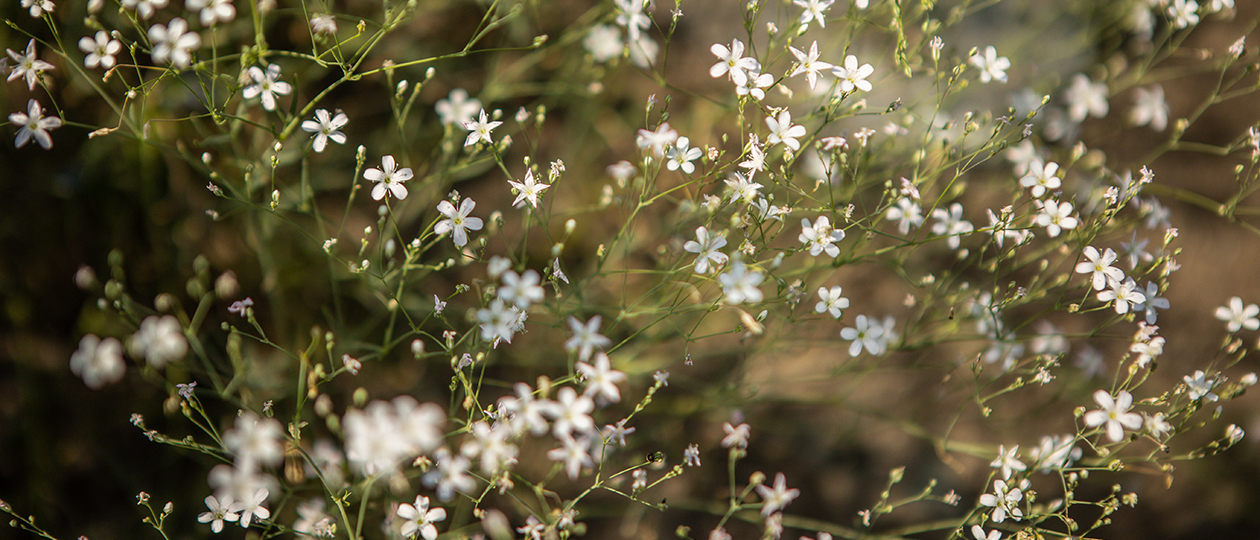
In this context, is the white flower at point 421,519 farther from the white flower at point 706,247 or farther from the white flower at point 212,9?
the white flower at point 212,9

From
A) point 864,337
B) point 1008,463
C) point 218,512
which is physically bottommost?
point 218,512

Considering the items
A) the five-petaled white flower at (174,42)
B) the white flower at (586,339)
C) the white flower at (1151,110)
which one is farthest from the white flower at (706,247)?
the white flower at (1151,110)

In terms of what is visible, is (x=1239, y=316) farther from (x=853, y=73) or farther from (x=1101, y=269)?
(x=853, y=73)

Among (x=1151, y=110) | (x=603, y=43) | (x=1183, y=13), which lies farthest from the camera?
(x=1151, y=110)

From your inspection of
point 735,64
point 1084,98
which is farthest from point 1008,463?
point 1084,98

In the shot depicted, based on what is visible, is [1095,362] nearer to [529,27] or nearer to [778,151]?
[778,151]

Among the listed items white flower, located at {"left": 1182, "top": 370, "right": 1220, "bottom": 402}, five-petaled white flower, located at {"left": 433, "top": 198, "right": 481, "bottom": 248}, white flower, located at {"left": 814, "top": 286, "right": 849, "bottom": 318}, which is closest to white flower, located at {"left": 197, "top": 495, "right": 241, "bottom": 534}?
five-petaled white flower, located at {"left": 433, "top": 198, "right": 481, "bottom": 248}

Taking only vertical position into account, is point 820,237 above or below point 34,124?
below

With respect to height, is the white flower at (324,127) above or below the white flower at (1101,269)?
above
